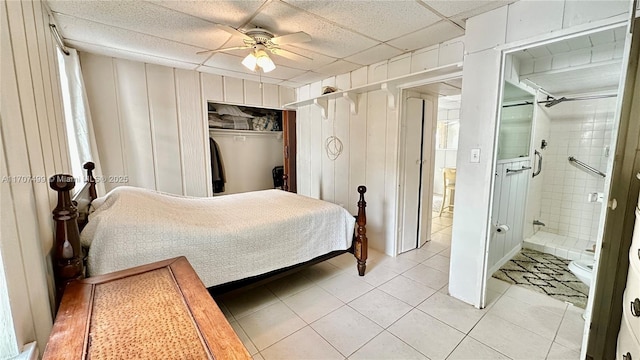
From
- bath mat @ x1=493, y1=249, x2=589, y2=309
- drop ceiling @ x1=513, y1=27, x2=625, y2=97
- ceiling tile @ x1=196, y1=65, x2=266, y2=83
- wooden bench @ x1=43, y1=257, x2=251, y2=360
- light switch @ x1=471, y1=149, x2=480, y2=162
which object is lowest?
bath mat @ x1=493, y1=249, x2=589, y2=309

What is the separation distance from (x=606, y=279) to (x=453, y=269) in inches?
37.8

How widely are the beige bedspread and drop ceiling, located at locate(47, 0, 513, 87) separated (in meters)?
1.33

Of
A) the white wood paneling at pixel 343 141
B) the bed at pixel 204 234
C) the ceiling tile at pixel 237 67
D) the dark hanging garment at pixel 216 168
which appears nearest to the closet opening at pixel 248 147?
the dark hanging garment at pixel 216 168

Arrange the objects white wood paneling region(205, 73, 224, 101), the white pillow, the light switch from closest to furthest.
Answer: the light switch, white wood paneling region(205, 73, 224, 101), the white pillow

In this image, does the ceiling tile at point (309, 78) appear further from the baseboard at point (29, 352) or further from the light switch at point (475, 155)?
the baseboard at point (29, 352)

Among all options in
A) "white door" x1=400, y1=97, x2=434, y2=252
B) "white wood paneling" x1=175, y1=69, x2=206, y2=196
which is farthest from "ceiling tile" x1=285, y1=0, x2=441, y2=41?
"white wood paneling" x1=175, y1=69, x2=206, y2=196

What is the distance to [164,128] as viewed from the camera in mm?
3252

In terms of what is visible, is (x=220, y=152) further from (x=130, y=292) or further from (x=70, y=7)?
(x=130, y=292)

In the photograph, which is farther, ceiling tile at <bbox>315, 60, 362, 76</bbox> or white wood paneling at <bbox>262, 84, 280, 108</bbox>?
white wood paneling at <bbox>262, 84, 280, 108</bbox>

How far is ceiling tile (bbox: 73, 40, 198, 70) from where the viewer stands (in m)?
2.51

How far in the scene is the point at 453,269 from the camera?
2260mm

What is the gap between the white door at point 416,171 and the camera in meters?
3.10

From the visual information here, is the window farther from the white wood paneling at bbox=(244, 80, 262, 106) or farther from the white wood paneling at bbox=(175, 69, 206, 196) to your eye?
the white wood paneling at bbox=(244, 80, 262, 106)

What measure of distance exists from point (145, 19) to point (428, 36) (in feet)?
7.67
